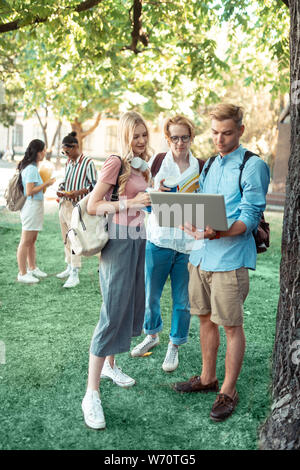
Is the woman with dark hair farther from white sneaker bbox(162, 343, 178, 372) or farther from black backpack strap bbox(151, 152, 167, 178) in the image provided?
white sneaker bbox(162, 343, 178, 372)

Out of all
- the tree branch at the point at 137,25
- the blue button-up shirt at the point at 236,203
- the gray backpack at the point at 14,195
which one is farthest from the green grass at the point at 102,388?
the tree branch at the point at 137,25

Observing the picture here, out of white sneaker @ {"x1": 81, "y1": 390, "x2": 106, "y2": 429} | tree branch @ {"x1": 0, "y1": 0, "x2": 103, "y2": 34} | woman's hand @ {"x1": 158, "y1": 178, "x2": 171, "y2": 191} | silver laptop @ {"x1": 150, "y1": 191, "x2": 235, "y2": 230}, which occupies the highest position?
tree branch @ {"x1": 0, "y1": 0, "x2": 103, "y2": 34}

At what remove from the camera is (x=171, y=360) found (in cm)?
419

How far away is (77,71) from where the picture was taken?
39.2ft

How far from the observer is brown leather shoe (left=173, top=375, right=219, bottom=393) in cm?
375

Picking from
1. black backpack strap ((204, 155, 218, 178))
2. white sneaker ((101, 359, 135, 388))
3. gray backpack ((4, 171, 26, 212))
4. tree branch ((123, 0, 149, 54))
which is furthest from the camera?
tree branch ((123, 0, 149, 54))

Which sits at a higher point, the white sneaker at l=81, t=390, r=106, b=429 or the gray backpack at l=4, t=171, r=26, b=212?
the gray backpack at l=4, t=171, r=26, b=212

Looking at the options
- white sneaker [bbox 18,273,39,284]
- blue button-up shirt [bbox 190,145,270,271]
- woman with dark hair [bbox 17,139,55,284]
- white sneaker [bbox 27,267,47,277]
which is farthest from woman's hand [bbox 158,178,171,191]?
white sneaker [bbox 27,267,47,277]

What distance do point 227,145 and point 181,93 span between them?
1321 cm

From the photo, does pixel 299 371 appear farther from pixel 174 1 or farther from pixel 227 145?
pixel 174 1

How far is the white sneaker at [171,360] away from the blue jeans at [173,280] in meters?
0.07

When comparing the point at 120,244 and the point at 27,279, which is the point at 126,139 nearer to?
the point at 120,244

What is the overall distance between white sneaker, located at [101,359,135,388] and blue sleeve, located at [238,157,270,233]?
1573 millimetres

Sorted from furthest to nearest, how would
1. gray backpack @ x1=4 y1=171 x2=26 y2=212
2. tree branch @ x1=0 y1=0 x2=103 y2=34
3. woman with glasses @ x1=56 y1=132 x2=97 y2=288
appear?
gray backpack @ x1=4 y1=171 x2=26 y2=212 < woman with glasses @ x1=56 y1=132 x2=97 y2=288 < tree branch @ x1=0 y1=0 x2=103 y2=34
